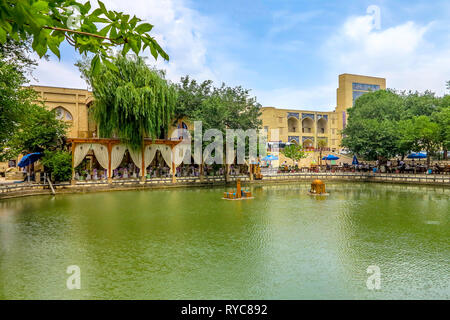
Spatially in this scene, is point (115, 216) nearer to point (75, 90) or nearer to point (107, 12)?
point (107, 12)

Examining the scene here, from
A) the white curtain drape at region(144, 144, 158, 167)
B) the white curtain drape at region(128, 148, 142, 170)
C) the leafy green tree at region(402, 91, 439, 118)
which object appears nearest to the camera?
the white curtain drape at region(128, 148, 142, 170)

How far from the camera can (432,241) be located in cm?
916

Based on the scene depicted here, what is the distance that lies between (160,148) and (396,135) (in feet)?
72.0

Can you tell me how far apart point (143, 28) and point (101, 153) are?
22.8 m

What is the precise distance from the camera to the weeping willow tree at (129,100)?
21766mm

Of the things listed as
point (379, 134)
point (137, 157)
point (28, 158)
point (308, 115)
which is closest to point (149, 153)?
point (137, 157)

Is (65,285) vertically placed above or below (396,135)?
below

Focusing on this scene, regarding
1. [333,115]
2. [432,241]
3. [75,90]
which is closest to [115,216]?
[432,241]

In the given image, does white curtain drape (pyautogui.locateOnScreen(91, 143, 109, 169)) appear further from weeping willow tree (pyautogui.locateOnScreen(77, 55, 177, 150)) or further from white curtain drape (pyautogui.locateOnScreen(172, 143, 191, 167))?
white curtain drape (pyautogui.locateOnScreen(172, 143, 191, 167))

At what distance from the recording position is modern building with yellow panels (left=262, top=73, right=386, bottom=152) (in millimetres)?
53750

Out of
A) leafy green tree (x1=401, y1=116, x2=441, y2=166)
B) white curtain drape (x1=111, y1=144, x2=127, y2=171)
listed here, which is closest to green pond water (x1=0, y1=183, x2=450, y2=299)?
white curtain drape (x1=111, y1=144, x2=127, y2=171)

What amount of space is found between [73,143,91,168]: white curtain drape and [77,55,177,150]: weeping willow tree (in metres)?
1.33

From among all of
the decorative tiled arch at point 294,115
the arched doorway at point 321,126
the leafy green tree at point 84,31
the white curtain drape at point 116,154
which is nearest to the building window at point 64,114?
the white curtain drape at point 116,154

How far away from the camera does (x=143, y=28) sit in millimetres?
2420
